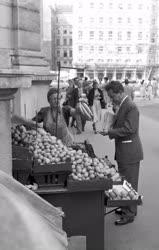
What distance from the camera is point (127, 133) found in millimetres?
5531

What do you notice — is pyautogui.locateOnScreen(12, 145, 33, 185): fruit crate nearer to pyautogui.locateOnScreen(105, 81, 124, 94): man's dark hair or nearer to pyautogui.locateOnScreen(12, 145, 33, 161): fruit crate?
pyautogui.locateOnScreen(12, 145, 33, 161): fruit crate

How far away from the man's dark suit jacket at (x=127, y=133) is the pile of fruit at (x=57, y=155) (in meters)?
0.57

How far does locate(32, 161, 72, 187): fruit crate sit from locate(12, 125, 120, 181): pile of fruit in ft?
0.29

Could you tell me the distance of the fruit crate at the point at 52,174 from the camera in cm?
431

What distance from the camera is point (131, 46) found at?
117 meters

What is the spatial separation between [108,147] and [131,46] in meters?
107

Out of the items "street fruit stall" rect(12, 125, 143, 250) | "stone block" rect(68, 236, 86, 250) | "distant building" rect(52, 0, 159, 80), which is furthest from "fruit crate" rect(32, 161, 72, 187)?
"distant building" rect(52, 0, 159, 80)

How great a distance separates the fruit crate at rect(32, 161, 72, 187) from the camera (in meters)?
4.31

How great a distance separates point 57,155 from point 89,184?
45cm

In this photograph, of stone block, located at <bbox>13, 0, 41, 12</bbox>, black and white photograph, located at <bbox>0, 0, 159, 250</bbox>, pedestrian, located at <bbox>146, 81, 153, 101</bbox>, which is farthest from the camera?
pedestrian, located at <bbox>146, 81, 153, 101</bbox>

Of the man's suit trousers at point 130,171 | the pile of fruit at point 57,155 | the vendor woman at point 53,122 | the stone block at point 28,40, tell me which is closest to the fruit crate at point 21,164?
the pile of fruit at point 57,155

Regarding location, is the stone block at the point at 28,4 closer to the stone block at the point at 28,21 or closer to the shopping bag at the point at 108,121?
the stone block at the point at 28,21

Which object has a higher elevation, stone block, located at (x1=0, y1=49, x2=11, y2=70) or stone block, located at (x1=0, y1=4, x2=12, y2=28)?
stone block, located at (x1=0, y1=4, x2=12, y2=28)

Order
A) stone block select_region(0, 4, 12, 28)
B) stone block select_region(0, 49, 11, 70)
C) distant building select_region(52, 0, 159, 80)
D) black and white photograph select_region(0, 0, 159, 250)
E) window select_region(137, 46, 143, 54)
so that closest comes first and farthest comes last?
black and white photograph select_region(0, 0, 159, 250) < stone block select_region(0, 49, 11, 70) < stone block select_region(0, 4, 12, 28) < distant building select_region(52, 0, 159, 80) < window select_region(137, 46, 143, 54)
